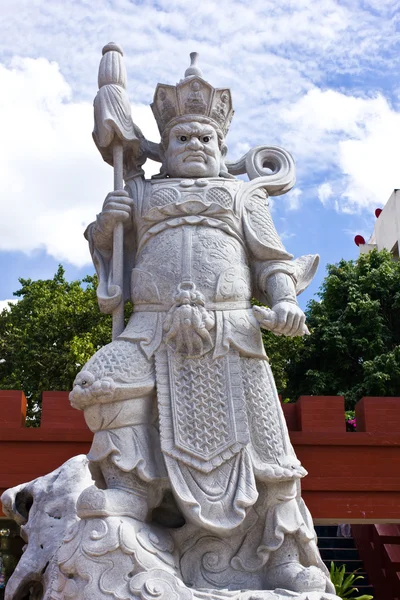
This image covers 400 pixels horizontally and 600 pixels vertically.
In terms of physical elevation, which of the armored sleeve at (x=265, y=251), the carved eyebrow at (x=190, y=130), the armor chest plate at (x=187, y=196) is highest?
the carved eyebrow at (x=190, y=130)

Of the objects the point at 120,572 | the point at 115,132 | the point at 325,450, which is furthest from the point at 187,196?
the point at 325,450

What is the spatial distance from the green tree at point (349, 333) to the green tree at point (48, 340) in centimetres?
461

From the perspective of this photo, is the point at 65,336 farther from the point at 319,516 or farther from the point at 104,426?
the point at 104,426

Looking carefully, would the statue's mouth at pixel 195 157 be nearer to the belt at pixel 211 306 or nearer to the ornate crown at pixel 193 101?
the ornate crown at pixel 193 101

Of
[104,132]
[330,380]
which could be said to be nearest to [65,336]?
[330,380]

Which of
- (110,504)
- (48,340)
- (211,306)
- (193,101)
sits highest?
(48,340)

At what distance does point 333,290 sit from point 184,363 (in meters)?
13.2

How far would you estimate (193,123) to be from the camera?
14.9 ft

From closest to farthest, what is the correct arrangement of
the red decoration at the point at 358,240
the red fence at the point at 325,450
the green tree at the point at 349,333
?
the red fence at the point at 325,450 → the green tree at the point at 349,333 → the red decoration at the point at 358,240

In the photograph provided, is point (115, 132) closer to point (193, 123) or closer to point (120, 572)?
point (193, 123)

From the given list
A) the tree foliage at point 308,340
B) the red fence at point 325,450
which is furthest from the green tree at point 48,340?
the red fence at point 325,450

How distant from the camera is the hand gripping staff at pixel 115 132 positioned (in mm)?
4246

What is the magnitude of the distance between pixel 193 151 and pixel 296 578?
2606 mm

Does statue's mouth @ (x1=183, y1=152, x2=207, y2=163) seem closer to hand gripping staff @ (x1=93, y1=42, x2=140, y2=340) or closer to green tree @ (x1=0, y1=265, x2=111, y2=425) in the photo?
hand gripping staff @ (x1=93, y1=42, x2=140, y2=340)
